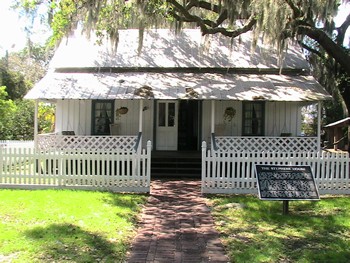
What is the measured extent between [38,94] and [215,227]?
911cm

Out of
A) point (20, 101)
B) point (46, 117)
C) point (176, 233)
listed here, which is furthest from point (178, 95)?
point (20, 101)

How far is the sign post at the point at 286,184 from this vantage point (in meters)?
7.75

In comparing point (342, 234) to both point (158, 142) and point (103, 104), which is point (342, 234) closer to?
point (158, 142)

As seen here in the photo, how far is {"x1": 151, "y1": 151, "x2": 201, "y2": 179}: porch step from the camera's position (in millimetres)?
13914

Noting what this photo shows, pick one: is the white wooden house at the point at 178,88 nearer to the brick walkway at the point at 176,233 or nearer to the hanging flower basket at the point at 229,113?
the hanging flower basket at the point at 229,113

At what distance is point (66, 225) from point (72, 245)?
42.0 inches

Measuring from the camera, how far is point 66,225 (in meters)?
6.88

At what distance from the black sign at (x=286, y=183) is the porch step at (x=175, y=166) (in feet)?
19.4

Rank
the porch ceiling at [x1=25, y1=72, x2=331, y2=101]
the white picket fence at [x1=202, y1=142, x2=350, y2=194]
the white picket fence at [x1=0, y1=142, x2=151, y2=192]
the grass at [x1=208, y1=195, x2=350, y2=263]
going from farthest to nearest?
1. the porch ceiling at [x1=25, y1=72, x2=331, y2=101]
2. the white picket fence at [x1=0, y1=142, x2=151, y2=192]
3. the white picket fence at [x1=202, y1=142, x2=350, y2=194]
4. the grass at [x1=208, y1=195, x2=350, y2=263]

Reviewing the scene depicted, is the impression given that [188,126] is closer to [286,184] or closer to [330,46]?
[330,46]

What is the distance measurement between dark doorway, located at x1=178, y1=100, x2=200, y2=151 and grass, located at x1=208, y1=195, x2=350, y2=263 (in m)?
6.89

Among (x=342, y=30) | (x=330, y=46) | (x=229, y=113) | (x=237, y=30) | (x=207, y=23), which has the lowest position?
(x=229, y=113)

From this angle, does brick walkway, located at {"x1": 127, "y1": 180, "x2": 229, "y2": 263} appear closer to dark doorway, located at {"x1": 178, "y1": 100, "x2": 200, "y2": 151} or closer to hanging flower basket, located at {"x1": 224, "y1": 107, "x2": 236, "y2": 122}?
hanging flower basket, located at {"x1": 224, "y1": 107, "x2": 236, "y2": 122}

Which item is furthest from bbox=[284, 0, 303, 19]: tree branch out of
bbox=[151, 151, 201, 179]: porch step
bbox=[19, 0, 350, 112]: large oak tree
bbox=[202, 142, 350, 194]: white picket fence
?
bbox=[151, 151, 201, 179]: porch step
